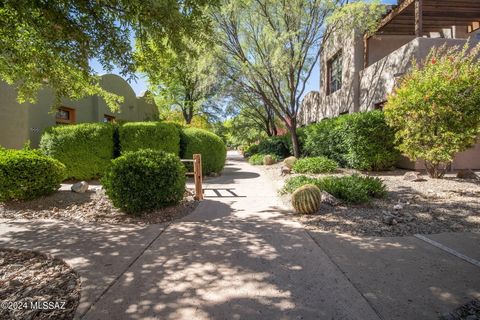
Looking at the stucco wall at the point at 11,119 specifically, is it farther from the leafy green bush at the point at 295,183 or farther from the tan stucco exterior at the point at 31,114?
the leafy green bush at the point at 295,183

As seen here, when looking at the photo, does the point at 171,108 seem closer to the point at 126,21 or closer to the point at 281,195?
the point at 281,195

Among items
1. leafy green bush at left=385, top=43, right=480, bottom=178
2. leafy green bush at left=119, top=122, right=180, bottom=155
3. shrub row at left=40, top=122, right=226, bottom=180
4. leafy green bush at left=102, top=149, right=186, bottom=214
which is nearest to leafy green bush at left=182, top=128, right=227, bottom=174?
shrub row at left=40, top=122, right=226, bottom=180

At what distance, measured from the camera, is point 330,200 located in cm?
557

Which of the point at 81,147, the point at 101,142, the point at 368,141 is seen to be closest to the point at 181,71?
the point at 101,142

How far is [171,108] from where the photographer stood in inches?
969

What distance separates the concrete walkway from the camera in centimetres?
230

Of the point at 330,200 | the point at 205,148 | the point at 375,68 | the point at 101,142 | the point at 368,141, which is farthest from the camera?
the point at 375,68

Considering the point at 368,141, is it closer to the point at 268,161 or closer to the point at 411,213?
the point at 411,213

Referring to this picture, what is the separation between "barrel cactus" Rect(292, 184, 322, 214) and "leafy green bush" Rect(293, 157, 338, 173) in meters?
4.65

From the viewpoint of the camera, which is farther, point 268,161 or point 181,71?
point 268,161

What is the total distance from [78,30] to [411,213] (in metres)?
6.03

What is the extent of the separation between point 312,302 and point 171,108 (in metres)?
24.0

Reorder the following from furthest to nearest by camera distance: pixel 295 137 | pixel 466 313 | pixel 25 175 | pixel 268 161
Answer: pixel 268 161, pixel 295 137, pixel 25 175, pixel 466 313

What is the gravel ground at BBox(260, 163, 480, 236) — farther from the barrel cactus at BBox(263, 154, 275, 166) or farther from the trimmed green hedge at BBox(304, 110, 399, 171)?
the barrel cactus at BBox(263, 154, 275, 166)
